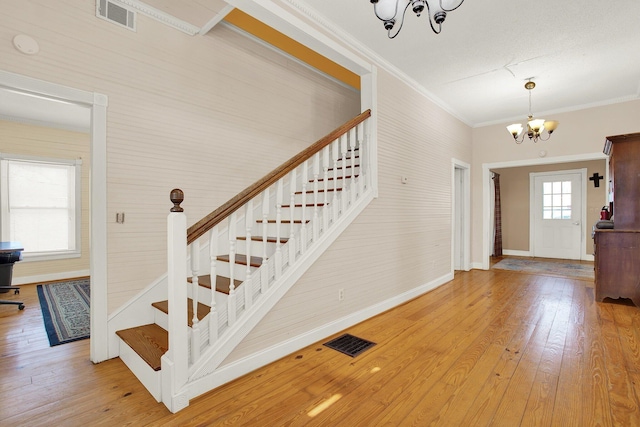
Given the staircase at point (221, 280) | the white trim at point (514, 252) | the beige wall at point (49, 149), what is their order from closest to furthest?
1. the staircase at point (221, 280)
2. the beige wall at point (49, 149)
3. the white trim at point (514, 252)

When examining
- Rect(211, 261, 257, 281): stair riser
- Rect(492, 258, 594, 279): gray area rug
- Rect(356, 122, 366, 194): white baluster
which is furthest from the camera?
Rect(492, 258, 594, 279): gray area rug

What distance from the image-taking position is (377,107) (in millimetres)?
3719

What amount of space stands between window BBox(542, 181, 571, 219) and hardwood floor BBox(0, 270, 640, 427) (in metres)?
5.35

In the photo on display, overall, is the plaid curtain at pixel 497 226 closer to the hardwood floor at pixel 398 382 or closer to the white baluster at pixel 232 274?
the hardwood floor at pixel 398 382

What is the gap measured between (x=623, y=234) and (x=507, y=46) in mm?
2799

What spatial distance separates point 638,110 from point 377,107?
14.6 feet

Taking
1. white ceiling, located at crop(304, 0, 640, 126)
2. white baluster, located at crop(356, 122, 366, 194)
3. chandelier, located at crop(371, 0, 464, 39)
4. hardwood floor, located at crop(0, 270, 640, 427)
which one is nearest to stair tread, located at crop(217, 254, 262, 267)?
hardwood floor, located at crop(0, 270, 640, 427)

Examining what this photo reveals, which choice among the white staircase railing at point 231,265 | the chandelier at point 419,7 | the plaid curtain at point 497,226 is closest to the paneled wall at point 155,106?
the white staircase railing at point 231,265

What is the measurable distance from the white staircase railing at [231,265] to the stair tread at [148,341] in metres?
0.26

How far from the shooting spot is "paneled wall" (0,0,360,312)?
2.43m

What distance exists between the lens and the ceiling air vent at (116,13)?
260 cm

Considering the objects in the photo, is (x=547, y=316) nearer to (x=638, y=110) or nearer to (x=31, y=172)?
(x=638, y=110)

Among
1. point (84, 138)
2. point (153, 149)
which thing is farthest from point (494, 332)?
point (84, 138)

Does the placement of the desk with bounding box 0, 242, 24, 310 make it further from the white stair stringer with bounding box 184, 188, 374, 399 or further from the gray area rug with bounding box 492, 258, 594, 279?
the gray area rug with bounding box 492, 258, 594, 279
